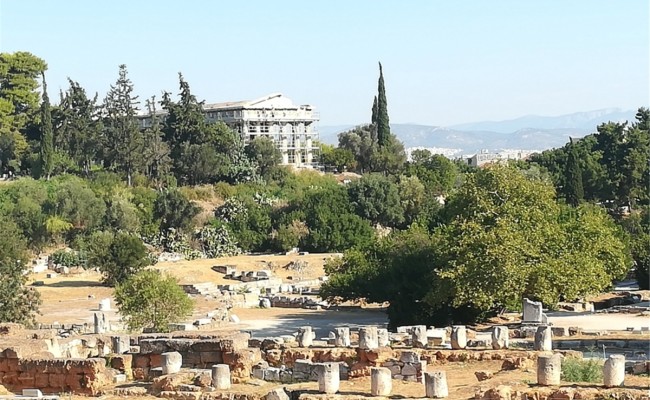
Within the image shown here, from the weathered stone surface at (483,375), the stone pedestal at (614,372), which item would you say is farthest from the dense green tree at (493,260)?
the stone pedestal at (614,372)

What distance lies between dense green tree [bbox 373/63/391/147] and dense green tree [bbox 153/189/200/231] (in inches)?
957

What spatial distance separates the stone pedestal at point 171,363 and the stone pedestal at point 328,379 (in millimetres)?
3559

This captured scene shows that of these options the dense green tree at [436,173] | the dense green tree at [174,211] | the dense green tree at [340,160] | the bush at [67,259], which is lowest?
the bush at [67,259]

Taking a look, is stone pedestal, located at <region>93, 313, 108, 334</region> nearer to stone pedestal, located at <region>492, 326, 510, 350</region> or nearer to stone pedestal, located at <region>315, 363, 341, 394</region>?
stone pedestal, located at <region>492, 326, 510, 350</region>

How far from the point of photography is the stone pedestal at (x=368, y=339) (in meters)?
24.5

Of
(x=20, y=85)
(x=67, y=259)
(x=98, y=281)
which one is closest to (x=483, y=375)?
(x=98, y=281)

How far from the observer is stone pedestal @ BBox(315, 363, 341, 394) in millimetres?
19859

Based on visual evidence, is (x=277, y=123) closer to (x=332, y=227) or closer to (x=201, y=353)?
(x=332, y=227)

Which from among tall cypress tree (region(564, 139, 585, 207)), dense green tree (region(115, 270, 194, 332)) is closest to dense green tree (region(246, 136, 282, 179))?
tall cypress tree (region(564, 139, 585, 207))

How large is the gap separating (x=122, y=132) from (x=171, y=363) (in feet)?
212

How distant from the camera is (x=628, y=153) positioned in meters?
86.1

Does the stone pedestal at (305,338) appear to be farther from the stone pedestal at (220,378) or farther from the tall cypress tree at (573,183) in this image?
the tall cypress tree at (573,183)

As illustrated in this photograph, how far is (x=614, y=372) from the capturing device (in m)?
18.8

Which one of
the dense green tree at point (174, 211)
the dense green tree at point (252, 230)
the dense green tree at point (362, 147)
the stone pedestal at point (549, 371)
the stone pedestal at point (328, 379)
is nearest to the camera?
the stone pedestal at point (549, 371)
